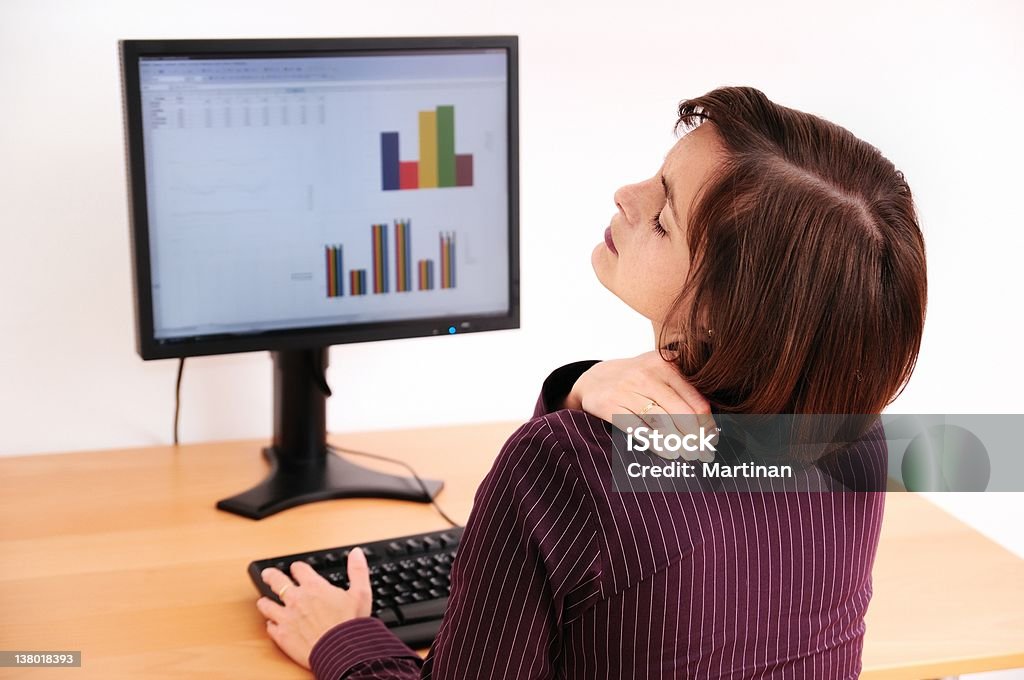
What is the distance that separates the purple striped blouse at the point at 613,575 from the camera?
852 mm

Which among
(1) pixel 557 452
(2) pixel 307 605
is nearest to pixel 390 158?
(2) pixel 307 605

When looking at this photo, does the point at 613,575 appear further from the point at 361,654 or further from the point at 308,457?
the point at 308,457

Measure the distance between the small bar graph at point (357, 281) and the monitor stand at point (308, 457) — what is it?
0.11 m

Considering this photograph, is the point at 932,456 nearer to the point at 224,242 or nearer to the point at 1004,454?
the point at 1004,454

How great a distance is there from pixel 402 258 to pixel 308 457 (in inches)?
12.1

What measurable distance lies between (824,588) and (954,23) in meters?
1.28

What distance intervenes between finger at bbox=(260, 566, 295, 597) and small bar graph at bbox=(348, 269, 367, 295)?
41cm

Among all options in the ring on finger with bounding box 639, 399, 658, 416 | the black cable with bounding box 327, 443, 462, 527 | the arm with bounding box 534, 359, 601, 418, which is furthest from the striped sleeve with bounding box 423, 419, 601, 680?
the black cable with bounding box 327, 443, 462, 527

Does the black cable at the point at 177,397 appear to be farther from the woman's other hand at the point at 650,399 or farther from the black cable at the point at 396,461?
the woman's other hand at the point at 650,399

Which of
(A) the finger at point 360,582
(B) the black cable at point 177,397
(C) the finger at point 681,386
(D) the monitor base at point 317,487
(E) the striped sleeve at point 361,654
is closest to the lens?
(C) the finger at point 681,386

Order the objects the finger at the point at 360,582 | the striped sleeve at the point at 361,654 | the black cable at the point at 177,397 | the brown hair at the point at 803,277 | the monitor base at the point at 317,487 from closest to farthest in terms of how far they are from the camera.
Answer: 1. the brown hair at the point at 803,277
2. the striped sleeve at the point at 361,654
3. the finger at the point at 360,582
4. the monitor base at the point at 317,487
5. the black cable at the point at 177,397

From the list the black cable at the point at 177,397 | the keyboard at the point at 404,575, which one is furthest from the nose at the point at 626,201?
the black cable at the point at 177,397

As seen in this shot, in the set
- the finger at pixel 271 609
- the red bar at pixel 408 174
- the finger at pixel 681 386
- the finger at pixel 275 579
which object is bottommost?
the finger at pixel 271 609

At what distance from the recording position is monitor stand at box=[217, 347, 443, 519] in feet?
4.94
